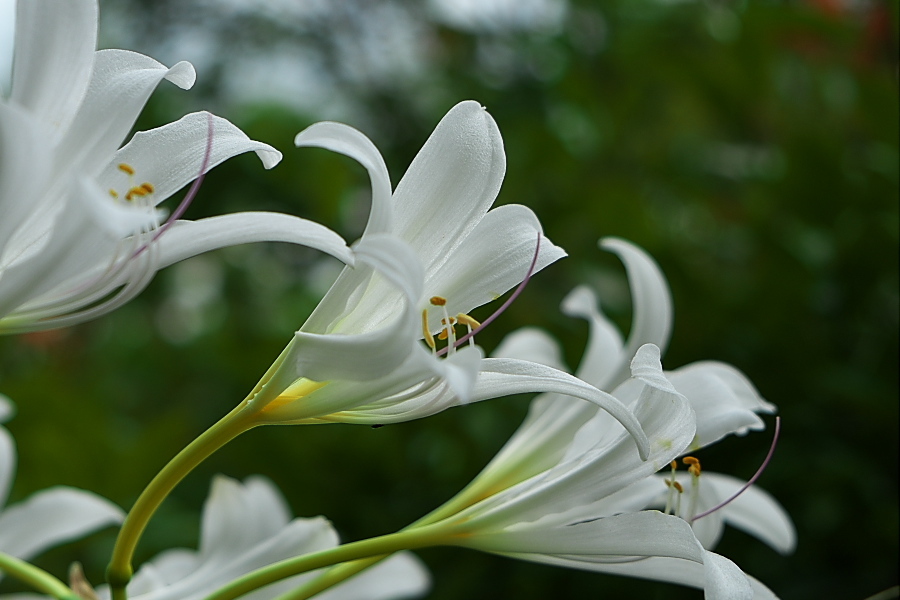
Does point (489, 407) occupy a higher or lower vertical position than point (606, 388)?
lower

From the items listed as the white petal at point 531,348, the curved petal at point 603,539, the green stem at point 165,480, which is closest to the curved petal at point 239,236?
the green stem at point 165,480

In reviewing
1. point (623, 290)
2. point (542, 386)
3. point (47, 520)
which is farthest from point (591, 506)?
point (623, 290)

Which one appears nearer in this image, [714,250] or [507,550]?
[507,550]

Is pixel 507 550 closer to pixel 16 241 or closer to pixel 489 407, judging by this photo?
pixel 16 241

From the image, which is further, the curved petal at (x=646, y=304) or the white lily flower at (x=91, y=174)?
the curved petal at (x=646, y=304)

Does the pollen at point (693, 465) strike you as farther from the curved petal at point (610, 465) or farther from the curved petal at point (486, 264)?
the curved petal at point (486, 264)

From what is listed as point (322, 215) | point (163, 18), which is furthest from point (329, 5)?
point (322, 215)

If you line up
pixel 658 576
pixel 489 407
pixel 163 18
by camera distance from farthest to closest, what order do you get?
pixel 163 18 < pixel 489 407 < pixel 658 576
